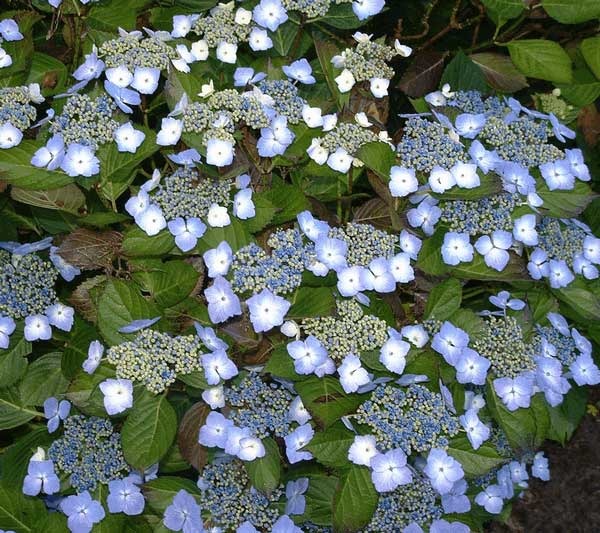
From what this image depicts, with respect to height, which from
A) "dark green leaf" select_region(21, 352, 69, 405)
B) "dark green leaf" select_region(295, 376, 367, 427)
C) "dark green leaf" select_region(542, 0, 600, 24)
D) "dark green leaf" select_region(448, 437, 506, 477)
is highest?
"dark green leaf" select_region(542, 0, 600, 24)

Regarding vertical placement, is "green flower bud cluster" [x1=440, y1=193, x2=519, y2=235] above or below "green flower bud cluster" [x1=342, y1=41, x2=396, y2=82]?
below

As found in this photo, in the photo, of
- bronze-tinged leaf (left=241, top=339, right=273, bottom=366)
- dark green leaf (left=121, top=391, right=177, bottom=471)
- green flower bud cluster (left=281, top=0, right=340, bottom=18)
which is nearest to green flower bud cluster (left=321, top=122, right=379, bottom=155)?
green flower bud cluster (left=281, top=0, right=340, bottom=18)

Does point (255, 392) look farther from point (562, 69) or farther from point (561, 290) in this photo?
point (562, 69)

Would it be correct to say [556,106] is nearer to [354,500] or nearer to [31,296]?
[354,500]

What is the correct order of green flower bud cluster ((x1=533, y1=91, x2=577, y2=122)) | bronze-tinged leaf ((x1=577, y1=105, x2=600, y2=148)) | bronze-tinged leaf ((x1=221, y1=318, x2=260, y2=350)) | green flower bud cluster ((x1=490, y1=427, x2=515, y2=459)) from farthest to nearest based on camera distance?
1. bronze-tinged leaf ((x1=577, y1=105, x2=600, y2=148))
2. green flower bud cluster ((x1=533, y1=91, x2=577, y2=122))
3. green flower bud cluster ((x1=490, y1=427, x2=515, y2=459))
4. bronze-tinged leaf ((x1=221, y1=318, x2=260, y2=350))

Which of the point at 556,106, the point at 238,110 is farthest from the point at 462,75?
the point at 238,110

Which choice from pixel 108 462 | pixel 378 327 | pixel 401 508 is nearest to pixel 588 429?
pixel 401 508

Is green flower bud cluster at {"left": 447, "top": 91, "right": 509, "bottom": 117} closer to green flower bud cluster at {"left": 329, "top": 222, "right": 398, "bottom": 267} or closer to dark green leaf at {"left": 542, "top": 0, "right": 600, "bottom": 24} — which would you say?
dark green leaf at {"left": 542, "top": 0, "right": 600, "bottom": 24}
